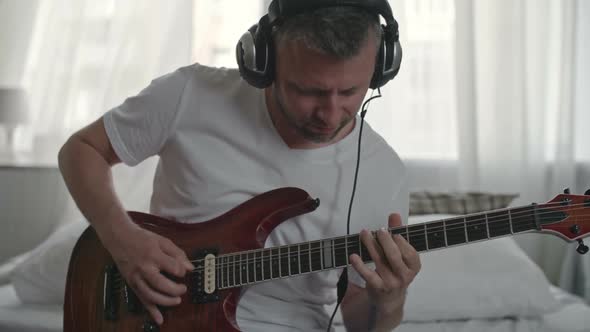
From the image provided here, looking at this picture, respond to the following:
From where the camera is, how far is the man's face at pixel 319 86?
0.99 m

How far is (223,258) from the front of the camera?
1025mm

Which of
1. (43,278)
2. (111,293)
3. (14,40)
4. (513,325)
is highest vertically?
(14,40)

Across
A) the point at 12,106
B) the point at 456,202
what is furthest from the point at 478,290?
the point at 12,106

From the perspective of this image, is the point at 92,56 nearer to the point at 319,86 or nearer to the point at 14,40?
the point at 14,40

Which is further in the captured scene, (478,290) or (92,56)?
(92,56)

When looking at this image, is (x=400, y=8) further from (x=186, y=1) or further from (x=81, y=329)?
(x=81, y=329)

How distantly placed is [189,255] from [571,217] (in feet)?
2.07

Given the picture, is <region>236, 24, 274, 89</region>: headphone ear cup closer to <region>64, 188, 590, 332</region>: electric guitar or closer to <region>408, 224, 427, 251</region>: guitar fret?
<region>64, 188, 590, 332</region>: electric guitar

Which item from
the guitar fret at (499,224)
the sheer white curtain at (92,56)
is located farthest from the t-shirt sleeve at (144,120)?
the sheer white curtain at (92,56)

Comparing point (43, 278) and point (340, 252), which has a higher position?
point (340, 252)

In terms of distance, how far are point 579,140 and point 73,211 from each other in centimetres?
187

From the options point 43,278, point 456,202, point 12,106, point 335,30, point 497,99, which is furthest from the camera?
point 12,106

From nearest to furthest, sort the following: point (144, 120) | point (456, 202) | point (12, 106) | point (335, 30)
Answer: point (335, 30)
point (144, 120)
point (456, 202)
point (12, 106)

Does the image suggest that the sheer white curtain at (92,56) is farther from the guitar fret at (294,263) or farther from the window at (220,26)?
the guitar fret at (294,263)
